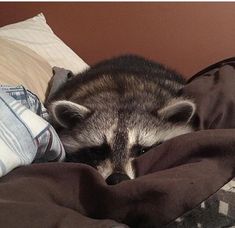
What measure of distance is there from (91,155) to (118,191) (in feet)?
1.69

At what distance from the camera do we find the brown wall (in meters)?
2.19

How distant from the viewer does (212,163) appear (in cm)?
86

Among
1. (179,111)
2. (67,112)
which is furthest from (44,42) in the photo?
(179,111)

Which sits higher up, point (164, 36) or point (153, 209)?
point (153, 209)

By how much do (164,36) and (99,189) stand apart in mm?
1531

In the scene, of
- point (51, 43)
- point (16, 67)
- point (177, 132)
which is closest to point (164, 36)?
point (51, 43)

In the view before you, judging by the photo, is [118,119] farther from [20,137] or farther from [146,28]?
[146,28]

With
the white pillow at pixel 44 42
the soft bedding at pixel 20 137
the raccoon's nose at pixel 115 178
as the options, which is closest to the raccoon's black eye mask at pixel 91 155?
the raccoon's nose at pixel 115 178

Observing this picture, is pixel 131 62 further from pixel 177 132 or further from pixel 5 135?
pixel 5 135

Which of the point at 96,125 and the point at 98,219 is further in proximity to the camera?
the point at 96,125

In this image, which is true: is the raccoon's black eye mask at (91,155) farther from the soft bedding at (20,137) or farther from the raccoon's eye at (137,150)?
the soft bedding at (20,137)

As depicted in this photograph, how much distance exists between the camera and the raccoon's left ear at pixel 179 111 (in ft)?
4.28

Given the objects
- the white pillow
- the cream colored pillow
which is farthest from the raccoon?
the white pillow

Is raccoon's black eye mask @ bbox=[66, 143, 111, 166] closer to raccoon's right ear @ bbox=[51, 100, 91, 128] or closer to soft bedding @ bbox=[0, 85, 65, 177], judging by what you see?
raccoon's right ear @ bbox=[51, 100, 91, 128]
